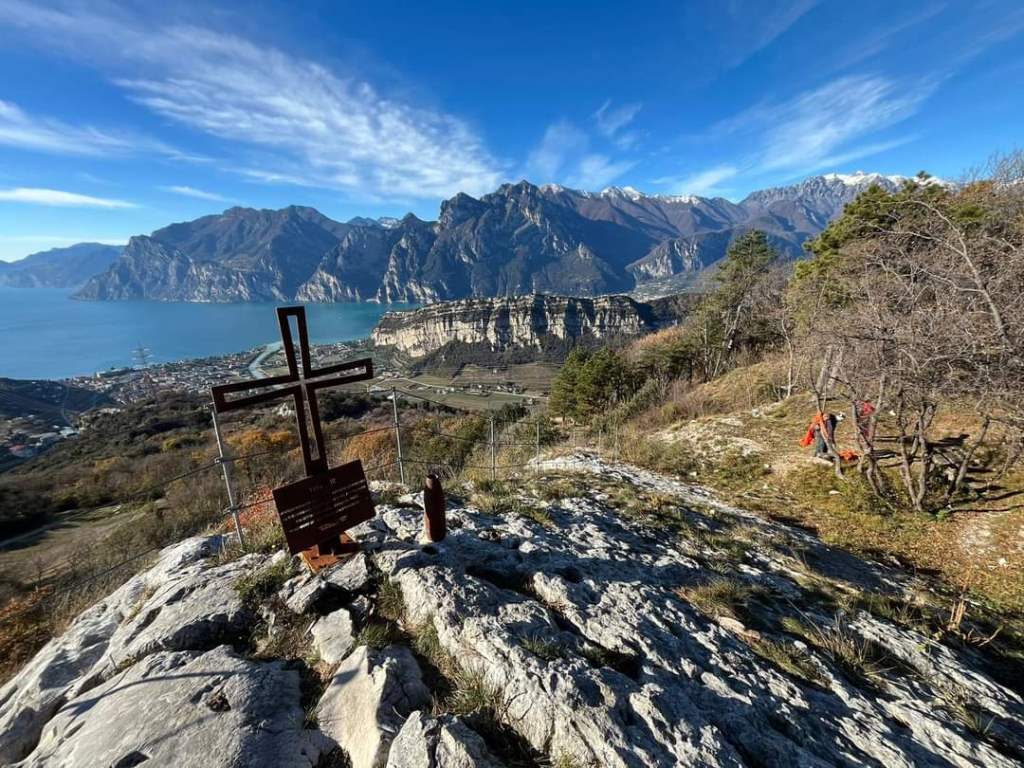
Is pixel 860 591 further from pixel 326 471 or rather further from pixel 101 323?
pixel 101 323

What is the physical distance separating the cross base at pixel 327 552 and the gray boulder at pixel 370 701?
1.32 meters

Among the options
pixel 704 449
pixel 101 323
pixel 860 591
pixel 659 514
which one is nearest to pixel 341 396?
pixel 704 449

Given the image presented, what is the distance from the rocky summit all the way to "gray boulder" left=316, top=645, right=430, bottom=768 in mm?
14

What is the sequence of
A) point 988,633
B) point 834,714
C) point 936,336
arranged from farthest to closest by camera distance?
point 936,336
point 988,633
point 834,714

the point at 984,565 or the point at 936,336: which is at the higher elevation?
the point at 936,336

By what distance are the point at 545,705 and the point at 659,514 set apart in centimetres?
512

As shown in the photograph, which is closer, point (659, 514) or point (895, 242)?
point (659, 514)

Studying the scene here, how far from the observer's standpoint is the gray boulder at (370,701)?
247cm

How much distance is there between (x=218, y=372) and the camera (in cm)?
7719

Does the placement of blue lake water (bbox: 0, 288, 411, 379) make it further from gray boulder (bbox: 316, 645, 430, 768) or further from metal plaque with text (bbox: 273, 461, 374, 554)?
gray boulder (bbox: 316, 645, 430, 768)

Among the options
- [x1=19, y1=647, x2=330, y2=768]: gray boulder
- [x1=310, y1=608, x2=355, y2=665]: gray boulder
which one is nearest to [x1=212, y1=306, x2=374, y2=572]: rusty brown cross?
[x1=310, y1=608, x2=355, y2=665]: gray boulder

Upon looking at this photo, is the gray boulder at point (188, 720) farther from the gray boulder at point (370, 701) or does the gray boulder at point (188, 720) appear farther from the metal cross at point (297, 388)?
the metal cross at point (297, 388)

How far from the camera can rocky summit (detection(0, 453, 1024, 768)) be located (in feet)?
8.23

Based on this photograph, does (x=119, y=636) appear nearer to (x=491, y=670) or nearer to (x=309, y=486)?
(x=309, y=486)
